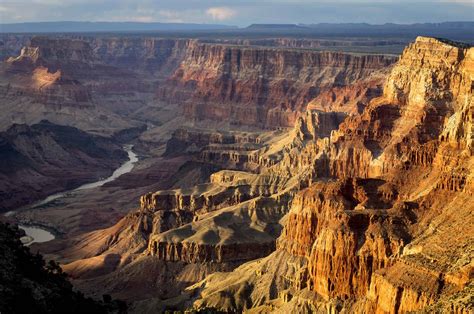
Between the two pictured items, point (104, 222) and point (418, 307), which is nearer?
point (418, 307)

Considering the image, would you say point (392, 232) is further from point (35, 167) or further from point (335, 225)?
point (35, 167)

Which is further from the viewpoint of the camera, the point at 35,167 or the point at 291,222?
the point at 35,167

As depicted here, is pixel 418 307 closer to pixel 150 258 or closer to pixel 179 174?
pixel 150 258

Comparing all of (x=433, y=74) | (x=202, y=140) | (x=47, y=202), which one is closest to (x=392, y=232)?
(x=433, y=74)

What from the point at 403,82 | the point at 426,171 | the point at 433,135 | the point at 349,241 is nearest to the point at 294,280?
the point at 349,241

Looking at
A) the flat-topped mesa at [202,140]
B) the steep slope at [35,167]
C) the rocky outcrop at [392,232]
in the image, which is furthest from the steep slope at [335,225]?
the steep slope at [35,167]

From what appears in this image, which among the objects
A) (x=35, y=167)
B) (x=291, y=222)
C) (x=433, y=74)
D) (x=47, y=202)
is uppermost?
(x=433, y=74)

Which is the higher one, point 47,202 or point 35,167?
point 35,167

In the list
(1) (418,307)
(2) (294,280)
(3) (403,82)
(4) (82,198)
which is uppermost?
(3) (403,82)

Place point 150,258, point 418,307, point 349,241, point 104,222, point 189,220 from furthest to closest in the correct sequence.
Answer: point 104,222
point 189,220
point 150,258
point 349,241
point 418,307

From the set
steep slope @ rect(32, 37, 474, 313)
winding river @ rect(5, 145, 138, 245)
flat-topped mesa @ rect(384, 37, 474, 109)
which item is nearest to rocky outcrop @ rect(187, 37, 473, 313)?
steep slope @ rect(32, 37, 474, 313)

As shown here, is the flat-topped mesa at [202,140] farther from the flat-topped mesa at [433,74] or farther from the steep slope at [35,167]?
the flat-topped mesa at [433,74]
